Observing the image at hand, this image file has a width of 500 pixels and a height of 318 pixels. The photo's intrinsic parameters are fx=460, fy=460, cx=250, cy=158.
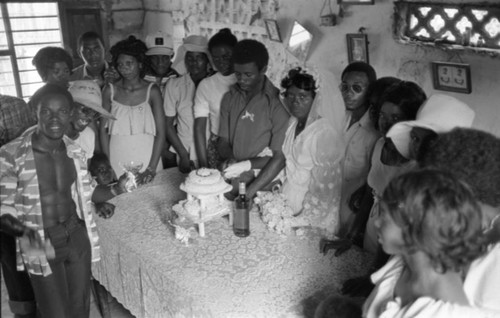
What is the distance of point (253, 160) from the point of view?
274 centimetres

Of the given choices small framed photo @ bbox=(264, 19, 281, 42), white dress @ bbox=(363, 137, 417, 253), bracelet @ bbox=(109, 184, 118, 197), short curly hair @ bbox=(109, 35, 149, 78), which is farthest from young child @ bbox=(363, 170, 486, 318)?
small framed photo @ bbox=(264, 19, 281, 42)

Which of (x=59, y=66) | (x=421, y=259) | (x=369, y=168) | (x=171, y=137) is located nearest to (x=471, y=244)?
(x=421, y=259)

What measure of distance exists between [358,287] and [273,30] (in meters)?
3.88

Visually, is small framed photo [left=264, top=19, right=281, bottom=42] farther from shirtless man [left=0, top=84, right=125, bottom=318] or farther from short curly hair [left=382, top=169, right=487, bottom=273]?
short curly hair [left=382, top=169, right=487, bottom=273]

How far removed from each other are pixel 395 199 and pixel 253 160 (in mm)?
1521

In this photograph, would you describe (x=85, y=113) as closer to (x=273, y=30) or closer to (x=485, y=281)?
(x=485, y=281)

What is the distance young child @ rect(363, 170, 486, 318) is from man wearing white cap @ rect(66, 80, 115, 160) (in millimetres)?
1862

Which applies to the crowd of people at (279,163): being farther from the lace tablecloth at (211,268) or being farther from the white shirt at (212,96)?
the lace tablecloth at (211,268)

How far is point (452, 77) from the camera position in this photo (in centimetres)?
363

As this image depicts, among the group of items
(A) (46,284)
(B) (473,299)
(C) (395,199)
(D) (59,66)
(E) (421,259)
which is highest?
(D) (59,66)

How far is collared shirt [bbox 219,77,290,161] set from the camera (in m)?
2.75

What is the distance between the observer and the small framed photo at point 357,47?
13.9 ft

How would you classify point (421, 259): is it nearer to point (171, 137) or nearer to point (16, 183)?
point (16, 183)

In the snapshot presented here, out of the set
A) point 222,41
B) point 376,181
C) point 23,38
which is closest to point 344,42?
point 222,41
